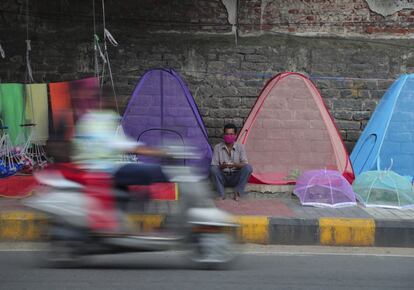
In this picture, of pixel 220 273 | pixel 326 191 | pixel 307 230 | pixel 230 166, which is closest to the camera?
pixel 220 273

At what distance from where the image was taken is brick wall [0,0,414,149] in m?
8.89

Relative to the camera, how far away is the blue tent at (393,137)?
8.15 metres

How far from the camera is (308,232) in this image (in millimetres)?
6258

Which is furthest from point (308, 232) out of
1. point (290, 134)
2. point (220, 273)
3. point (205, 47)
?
point (205, 47)

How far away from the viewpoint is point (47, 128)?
Result: 830 centimetres

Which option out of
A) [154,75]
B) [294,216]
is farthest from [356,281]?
[154,75]

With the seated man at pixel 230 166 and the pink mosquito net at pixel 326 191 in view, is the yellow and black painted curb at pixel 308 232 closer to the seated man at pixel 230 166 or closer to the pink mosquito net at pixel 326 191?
the pink mosquito net at pixel 326 191

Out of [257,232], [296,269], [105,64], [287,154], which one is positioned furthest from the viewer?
[105,64]

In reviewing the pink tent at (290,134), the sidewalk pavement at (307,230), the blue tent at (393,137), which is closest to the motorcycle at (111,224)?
the sidewalk pavement at (307,230)

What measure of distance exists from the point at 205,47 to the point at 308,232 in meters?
3.79

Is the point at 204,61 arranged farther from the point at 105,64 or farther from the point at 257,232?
the point at 257,232

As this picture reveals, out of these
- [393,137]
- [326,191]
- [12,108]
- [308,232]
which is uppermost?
[12,108]

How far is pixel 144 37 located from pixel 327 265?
5050mm

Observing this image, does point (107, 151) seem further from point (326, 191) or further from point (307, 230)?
point (326, 191)
